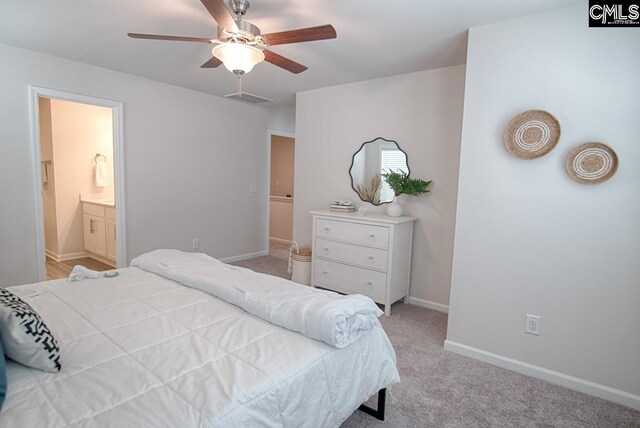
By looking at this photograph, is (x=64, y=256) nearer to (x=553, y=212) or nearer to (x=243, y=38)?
(x=243, y=38)

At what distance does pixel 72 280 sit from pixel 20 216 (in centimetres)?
174

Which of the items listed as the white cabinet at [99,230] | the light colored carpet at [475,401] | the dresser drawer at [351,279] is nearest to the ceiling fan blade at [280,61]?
the dresser drawer at [351,279]

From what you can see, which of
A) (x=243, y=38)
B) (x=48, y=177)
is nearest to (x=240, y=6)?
(x=243, y=38)

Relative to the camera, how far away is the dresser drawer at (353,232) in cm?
321

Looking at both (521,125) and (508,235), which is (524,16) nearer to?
(521,125)

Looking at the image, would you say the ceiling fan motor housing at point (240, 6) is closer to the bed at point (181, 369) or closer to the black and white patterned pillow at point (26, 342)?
the bed at point (181, 369)

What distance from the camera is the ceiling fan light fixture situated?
1941 millimetres

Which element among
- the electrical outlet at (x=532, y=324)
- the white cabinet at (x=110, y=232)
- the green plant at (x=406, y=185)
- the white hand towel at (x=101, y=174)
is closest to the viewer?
the electrical outlet at (x=532, y=324)

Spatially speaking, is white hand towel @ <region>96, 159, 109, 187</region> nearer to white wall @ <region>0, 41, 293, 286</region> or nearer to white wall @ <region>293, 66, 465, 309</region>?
white wall @ <region>0, 41, 293, 286</region>

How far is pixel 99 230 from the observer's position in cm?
469

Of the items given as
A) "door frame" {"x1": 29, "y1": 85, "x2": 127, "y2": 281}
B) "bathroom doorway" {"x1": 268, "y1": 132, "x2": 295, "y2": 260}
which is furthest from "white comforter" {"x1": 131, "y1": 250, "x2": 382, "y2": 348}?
"bathroom doorway" {"x1": 268, "y1": 132, "x2": 295, "y2": 260}

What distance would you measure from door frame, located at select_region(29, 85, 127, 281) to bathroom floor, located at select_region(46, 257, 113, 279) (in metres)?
0.93

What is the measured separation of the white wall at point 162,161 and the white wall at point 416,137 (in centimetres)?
138

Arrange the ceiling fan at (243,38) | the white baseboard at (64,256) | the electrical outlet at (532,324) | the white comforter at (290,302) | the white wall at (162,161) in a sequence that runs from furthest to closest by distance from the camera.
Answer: the white baseboard at (64,256) → the white wall at (162,161) → the electrical outlet at (532,324) → the ceiling fan at (243,38) → the white comforter at (290,302)
